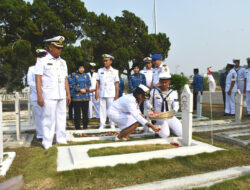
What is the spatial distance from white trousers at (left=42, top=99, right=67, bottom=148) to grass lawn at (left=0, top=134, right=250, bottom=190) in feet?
1.87

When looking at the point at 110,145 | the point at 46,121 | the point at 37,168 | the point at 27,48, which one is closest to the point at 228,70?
the point at 110,145

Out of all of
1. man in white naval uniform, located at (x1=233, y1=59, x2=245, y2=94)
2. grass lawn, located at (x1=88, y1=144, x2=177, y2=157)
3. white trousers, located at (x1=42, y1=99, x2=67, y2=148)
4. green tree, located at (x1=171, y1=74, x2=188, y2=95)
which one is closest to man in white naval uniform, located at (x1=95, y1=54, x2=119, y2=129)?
white trousers, located at (x1=42, y1=99, x2=67, y2=148)

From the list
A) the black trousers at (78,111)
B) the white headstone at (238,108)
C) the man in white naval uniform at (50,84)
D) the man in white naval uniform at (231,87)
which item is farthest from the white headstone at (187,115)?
the man in white naval uniform at (231,87)

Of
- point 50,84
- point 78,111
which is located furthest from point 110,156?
point 78,111

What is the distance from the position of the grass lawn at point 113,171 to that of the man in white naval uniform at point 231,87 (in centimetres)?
519

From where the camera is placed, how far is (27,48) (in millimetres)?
14070

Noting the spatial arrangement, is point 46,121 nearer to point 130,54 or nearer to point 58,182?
point 58,182

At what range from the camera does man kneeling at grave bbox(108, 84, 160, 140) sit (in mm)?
4746

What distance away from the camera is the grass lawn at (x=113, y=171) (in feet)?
9.93

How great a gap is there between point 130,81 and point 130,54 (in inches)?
710

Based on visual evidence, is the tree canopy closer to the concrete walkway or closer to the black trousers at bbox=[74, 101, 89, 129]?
the black trousers at bbox=[74, 101, 89, 129]

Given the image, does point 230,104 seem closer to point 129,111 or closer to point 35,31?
point 129,111

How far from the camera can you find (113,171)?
3346 mm

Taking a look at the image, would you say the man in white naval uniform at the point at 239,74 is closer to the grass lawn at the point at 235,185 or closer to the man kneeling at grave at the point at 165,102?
the man kneeling at grave at the point at 165,102
